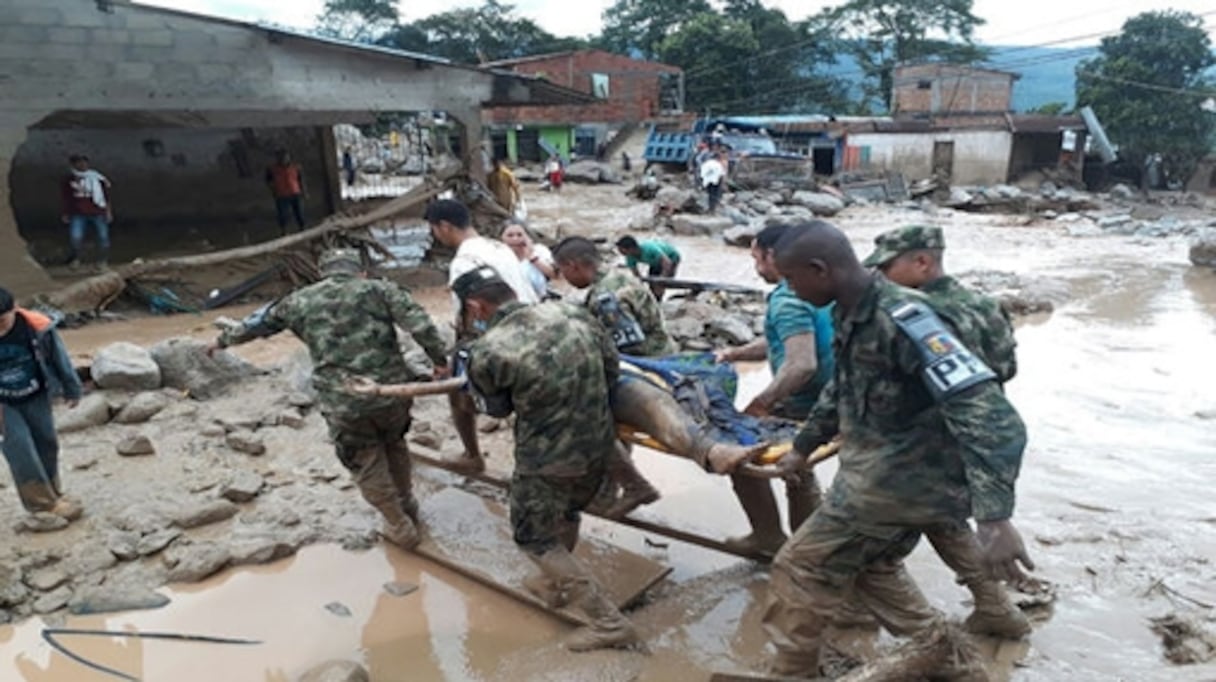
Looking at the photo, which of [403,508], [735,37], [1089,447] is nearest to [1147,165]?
[735,37]

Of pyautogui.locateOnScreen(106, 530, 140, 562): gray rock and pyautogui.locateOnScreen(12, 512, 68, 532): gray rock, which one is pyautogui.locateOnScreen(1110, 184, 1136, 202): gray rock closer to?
pyautogui.locateOnScreen(106, 530, 140, 562): gray rock

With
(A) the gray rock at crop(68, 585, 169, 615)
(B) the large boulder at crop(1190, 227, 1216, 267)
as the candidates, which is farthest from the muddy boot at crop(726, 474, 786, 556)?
(B) the large boulder at crop(1190, 227, 1216, 267)

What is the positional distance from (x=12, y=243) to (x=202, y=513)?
6.65 metres

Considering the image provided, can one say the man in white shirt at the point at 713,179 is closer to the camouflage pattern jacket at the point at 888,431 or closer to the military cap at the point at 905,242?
the military cap at the point at 905,242

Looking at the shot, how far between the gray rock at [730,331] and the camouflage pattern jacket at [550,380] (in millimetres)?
4838

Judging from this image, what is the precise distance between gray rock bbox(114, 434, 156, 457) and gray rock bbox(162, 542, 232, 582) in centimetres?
133

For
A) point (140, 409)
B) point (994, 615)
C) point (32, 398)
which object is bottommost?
point (994, 615)

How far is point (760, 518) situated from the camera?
392 centimetres

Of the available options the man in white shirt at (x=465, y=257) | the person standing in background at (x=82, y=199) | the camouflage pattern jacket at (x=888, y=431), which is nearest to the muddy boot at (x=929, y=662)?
the camouflage pattern jacket at (x=888, y=431)

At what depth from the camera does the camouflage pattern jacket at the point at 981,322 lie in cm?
254

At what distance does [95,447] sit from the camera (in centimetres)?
536

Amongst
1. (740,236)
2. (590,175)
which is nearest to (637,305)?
(740,236)

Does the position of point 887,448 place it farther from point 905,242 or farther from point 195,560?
point 195,560

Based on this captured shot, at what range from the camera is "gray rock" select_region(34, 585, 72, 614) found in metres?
3.72
